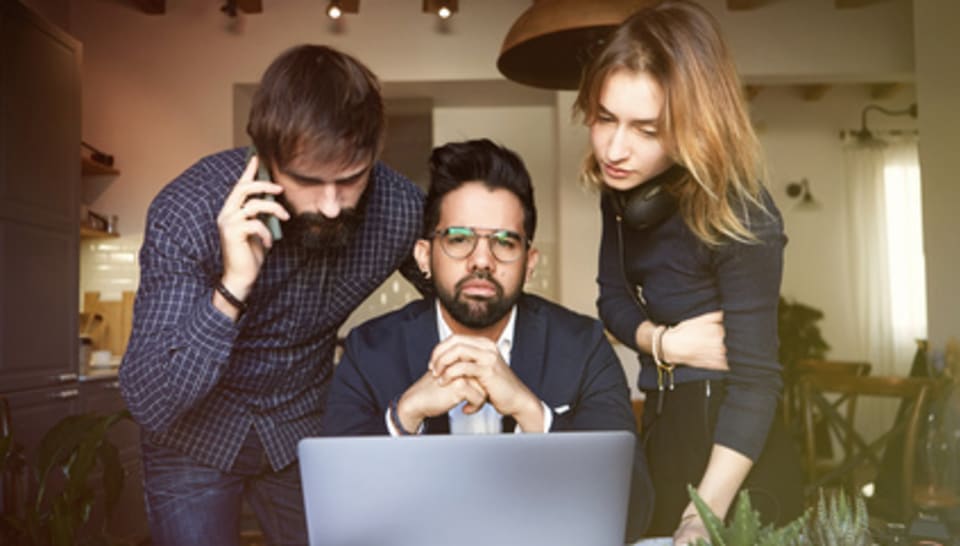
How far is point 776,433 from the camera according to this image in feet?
5.30

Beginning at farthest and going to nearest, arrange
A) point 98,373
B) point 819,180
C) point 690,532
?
point 819,180, point 98,373, point 690,532

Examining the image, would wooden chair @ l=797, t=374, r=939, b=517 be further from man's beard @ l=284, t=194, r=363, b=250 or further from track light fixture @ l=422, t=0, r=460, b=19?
track light fixture @ l=422, t=0, r=460, b=19

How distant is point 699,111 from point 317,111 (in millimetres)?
720

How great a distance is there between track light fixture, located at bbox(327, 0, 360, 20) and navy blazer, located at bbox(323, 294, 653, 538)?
116 inches

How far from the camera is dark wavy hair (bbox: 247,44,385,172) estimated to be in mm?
1588

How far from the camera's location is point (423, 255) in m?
1.92

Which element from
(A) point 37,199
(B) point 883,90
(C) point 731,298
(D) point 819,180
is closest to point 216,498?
(C) point 731,298

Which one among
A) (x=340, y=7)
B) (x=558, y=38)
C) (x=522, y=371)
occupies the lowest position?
(x=522, y=371)

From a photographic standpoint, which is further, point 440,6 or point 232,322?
point 440,6

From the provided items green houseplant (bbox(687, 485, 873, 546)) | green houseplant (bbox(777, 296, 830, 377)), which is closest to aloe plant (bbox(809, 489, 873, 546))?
green houseplant (bbox(687, 485, 873, 546))

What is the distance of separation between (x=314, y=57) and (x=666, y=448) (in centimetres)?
106

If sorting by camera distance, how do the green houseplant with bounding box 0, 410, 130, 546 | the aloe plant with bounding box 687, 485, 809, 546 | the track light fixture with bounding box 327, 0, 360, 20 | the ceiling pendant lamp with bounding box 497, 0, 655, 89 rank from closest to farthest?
1. the aloe plant with bounding box 687, 485, 809, 546
2. the ceiling pendant lamp with bounding box 497, 0, 655, 89
3. the green houseplant with bounding box 0, 410, 130, 546
4. the track light fixture with bounding box 327, 0, 360, 20

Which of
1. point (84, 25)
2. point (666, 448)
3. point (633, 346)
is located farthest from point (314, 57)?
point (84, 25)

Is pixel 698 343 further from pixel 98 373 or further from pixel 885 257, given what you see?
pixel 885 257
